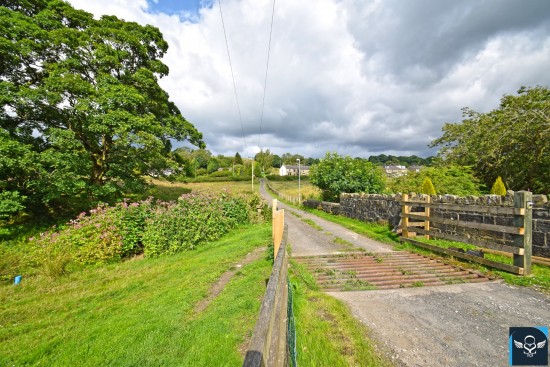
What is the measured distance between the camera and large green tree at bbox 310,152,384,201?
19.9 m

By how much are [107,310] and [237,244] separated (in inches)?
186

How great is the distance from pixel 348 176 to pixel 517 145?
9.84 metres

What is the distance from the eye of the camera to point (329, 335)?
130 inches

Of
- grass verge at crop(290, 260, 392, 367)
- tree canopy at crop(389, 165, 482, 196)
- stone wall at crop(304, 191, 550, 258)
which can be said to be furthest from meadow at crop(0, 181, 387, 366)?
tree canopy at crop(389, 165, 482, 196)

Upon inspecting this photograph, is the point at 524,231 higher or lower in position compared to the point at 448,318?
higher

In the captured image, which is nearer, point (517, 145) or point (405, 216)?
point (405, 216)

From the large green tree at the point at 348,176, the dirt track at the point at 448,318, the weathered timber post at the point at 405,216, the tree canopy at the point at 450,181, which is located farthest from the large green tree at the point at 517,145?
the dirt track at the point at 448,318

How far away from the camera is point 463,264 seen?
607cm

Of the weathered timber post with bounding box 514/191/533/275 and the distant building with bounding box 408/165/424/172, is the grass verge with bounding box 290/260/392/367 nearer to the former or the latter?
the weathered timber post with bounding box 514/191/533/275

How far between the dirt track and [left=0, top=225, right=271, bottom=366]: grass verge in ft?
6.37

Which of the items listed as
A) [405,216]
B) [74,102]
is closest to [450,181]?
[405,216]

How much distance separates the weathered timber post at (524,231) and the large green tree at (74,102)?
1354 centimetres

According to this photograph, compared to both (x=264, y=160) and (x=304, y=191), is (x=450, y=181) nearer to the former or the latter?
(x=304, y=191)

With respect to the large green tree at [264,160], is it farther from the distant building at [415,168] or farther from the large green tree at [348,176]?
the large green tree at [348,176]
